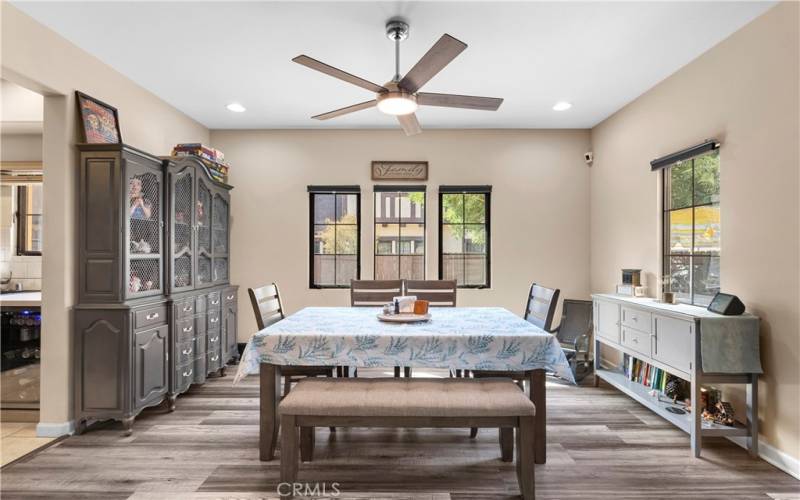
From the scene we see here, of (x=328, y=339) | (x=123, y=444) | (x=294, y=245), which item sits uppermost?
(x=294, y=245)

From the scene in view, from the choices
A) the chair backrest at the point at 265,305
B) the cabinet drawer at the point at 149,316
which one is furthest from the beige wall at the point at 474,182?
the chair backrest at the point at 265,305

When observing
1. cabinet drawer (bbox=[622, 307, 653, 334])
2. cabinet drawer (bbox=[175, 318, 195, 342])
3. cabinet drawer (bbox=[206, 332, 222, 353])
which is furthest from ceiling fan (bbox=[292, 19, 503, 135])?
cabinet drawer (bbox=[206, 332, 222, 353])

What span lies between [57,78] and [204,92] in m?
1.07

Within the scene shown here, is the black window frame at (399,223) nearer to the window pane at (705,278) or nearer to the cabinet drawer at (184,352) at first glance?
the cabinet drawer at (184,352)

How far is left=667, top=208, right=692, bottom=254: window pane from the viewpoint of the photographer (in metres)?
2.98

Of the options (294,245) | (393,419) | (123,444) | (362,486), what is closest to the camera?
(393,419)

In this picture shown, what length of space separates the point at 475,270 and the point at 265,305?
2.59 metres

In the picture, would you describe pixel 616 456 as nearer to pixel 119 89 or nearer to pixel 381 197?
pixel 381 197

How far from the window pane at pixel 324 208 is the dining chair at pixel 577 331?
282cm

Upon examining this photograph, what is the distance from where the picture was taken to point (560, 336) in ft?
13.8

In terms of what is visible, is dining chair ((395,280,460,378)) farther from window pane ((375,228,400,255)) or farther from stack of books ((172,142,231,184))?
stack of books ((172,142,231,184))

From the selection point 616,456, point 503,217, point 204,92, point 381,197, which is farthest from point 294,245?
point 616,456

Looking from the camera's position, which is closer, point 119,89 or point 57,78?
point 57,78

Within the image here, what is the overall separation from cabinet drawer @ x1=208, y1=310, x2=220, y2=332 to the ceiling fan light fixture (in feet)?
8.32
